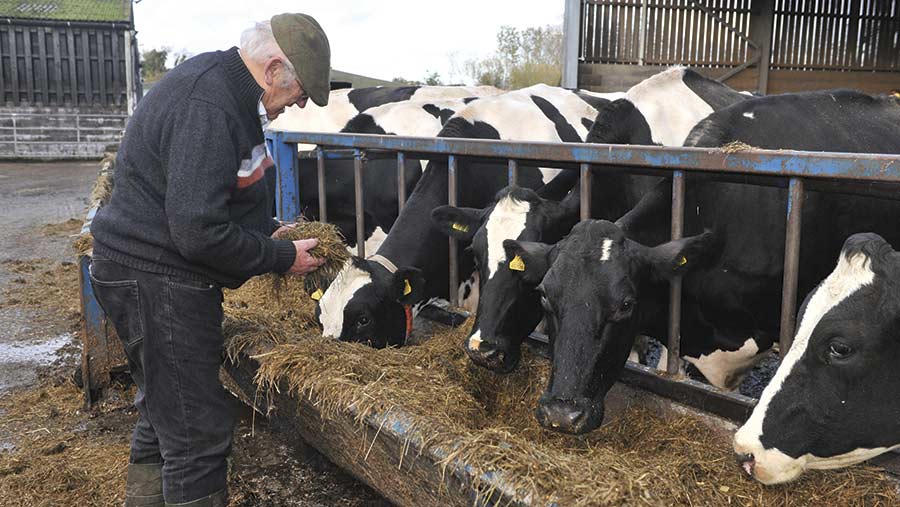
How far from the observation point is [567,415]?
277cm

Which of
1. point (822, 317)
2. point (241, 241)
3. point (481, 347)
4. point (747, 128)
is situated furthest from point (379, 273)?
point (822, 317)

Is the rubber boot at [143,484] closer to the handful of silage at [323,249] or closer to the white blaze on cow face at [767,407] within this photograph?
the handful of silage at [323,249]

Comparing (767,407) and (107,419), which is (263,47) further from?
(107,419)

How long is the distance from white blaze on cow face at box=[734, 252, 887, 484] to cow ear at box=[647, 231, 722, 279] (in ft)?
2.57

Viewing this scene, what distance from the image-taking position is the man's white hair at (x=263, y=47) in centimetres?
286

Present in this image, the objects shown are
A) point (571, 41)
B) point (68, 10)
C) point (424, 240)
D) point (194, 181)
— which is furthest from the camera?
point (68, 10)

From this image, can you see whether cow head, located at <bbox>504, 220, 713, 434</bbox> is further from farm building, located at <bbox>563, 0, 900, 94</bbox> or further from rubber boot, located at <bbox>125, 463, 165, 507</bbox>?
farm building, located at <bbox>563, 0, 900, 94</bbox>

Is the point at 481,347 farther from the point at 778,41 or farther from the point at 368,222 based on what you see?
the point at 778,41

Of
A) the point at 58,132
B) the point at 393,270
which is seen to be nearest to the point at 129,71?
the point at 58,132

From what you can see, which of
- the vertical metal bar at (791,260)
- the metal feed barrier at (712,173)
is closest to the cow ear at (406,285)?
the metal feed barrier at (712,173)

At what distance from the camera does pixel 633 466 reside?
2.54 m

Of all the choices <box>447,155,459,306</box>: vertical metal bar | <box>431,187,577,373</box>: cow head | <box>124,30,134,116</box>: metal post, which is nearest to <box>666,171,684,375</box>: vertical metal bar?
<box>431,187,577,373</box>: cow head

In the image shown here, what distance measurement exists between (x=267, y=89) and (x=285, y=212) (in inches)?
120

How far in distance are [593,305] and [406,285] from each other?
1.77 m
